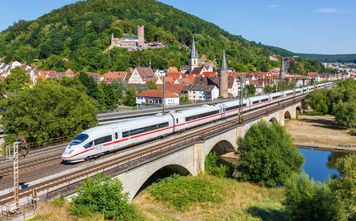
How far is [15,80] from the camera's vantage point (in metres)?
51.6

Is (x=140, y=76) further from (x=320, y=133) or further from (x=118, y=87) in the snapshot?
(x=320, y=133)

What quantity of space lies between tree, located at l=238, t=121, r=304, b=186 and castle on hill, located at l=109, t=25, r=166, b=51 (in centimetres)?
14492

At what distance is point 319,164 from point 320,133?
65.4 feet

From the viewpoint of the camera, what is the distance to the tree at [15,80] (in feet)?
166

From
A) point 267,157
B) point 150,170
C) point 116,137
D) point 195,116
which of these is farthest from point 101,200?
point 195,116

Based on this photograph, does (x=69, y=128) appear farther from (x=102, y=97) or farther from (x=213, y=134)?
(x=102, y=97)

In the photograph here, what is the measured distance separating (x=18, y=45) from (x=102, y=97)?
151 m

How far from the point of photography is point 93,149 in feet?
71.4

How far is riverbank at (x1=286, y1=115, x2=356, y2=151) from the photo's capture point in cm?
5119

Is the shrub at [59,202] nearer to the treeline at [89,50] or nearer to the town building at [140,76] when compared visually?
the town building at [140,76]

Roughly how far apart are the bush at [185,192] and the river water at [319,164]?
1513cm

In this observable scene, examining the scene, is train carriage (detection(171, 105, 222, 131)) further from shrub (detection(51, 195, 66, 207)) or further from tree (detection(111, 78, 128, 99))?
tree (detection(111, 78, 128, 99))

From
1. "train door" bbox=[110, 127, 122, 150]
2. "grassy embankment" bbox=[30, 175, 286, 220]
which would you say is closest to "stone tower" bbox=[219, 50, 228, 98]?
"grassy embankment" bbox=[30, 175, 286, 220]


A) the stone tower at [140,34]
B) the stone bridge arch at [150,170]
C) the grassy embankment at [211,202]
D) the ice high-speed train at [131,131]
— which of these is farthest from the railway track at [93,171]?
the stone tower at [140,34]
